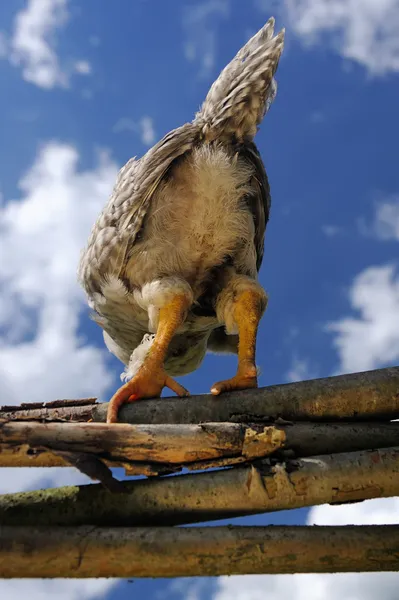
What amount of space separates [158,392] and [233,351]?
2.36m

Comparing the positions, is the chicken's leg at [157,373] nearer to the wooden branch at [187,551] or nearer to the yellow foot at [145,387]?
the yellow foot at [145,387]

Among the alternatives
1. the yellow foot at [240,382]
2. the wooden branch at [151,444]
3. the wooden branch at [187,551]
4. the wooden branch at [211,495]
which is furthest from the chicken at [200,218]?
the wooden branch at [187,551]

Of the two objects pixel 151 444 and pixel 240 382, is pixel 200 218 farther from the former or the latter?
pixel 151 444

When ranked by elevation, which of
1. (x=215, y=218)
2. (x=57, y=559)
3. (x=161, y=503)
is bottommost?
(x=57, y=559)

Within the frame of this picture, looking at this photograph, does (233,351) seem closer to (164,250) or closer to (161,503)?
(164,250)

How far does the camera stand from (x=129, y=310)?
4.63m

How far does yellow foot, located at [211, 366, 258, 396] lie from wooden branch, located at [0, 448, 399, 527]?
68 cm

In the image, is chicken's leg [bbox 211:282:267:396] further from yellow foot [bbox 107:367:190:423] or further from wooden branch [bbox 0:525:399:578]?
wooden branch [bbox 0:525:399:578]

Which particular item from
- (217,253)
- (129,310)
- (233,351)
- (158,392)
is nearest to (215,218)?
(217,253)

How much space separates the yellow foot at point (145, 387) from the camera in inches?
122

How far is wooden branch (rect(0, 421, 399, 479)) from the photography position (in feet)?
7.77

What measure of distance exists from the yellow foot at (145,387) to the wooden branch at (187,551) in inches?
35.6

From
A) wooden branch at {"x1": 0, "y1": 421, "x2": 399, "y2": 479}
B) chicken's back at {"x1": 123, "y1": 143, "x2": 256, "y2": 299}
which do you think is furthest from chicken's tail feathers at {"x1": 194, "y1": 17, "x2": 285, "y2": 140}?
wooden branch at {"x1": 0, "y1": 421, "x2": 399, "y2": 479}

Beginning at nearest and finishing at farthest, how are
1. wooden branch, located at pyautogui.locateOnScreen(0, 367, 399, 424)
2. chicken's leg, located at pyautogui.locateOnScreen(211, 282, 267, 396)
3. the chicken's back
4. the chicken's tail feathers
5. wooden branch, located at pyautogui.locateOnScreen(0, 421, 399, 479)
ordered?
wooden branch, located at pyautogui.locateOnScreen(0, 421, 399, 479) < wooden branch, located at pyautogui.locateOnScreen(0, 367, 399, 424) < chicken's leg, located at pyautogui.locateOnScreen(211, 282, 267, 396) < the chicken's tail feathers < the chicken's back
